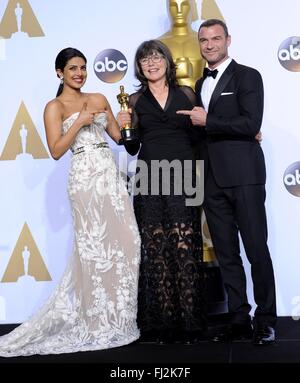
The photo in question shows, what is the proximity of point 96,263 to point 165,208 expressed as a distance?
42 cm

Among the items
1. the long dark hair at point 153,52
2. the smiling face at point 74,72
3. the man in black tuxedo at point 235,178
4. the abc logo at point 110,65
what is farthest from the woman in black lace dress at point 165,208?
the abc logo at point 110,65

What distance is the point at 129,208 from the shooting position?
3.68 m

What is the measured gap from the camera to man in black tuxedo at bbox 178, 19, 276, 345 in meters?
3.49

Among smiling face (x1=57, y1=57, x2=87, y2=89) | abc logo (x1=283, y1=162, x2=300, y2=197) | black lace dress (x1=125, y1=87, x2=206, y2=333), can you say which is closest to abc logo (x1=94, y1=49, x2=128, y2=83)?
smiling face (x1=57, y1=57, x2=87, y2=89)

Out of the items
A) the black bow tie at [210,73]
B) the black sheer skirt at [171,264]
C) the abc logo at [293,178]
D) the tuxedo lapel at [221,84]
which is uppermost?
the black bow tie at [210,73]

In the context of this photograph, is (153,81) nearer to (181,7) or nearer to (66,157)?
(181,7)

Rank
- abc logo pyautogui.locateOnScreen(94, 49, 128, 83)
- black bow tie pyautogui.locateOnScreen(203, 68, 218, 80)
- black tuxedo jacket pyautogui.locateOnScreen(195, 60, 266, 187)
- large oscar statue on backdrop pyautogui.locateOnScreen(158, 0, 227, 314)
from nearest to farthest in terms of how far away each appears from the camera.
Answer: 1. black tuxedo jacket pyautogui.locateOnScreen(195, 60, 266, 187)
2. black bow tie pyautogui.locateOnScreen(203, 68, 218, 80)
3. large oscar statue on backdrop pyautogui.locateOnScreen(158, 0, 227, 314)
4. abc logo pyautogui.locateOnScreen(94, 49, 128, 83)

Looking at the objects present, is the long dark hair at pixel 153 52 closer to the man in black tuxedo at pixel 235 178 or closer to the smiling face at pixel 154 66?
the smiling face at pixel 154 66

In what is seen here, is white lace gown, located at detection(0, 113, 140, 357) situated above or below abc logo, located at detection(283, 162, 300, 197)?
below

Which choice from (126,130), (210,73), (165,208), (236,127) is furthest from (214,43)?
(165,208)

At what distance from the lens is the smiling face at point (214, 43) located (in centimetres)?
352

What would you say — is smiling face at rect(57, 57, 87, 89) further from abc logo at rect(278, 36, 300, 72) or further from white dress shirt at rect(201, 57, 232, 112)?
abc logo at rect(278, 36, 300, 72)

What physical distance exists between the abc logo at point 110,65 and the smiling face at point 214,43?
3.54ft

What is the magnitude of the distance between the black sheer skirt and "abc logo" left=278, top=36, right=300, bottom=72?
1.25 meters
